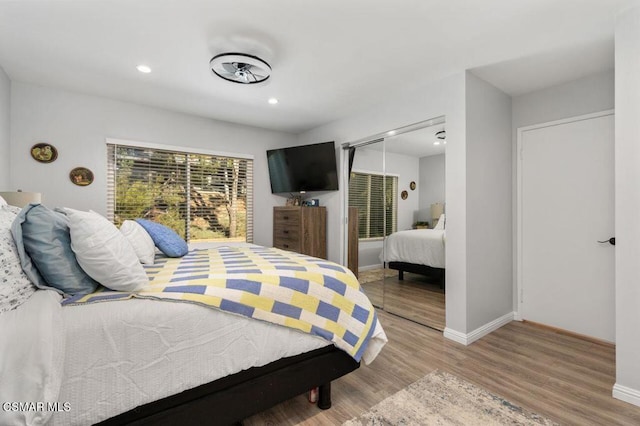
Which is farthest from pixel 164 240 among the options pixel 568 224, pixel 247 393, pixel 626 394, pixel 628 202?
pixel 568 224

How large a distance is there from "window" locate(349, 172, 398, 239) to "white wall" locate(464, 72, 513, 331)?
2.98ft

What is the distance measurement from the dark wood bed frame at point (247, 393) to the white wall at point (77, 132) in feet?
9.73

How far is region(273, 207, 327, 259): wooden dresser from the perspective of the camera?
4.17 meters

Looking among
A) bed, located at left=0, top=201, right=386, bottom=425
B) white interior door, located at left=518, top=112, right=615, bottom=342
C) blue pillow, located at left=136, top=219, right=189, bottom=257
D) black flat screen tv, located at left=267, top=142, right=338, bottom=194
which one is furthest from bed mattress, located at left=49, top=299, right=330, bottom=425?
white interior door, located at left=518, top=112, right=615, bottom=342

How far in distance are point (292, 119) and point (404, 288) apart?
8.88 feet

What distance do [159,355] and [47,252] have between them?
0.64 metres

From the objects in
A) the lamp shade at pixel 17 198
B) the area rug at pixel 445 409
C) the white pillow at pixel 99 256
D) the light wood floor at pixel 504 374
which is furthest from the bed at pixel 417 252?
the lamp shade at pixel 17 198

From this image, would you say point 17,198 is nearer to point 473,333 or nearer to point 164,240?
point 164,240

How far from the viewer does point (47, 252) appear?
1268 mm

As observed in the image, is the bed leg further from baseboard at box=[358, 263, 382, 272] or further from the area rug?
baseboard at box=[358, 263, 382, 272]

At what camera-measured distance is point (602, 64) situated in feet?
8.45

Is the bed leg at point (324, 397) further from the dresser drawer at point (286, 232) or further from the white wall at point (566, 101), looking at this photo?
the white wall at point (566, 101)

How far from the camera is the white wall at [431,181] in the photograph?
305cm

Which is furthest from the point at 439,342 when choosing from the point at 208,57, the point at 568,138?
the point at 208,57
